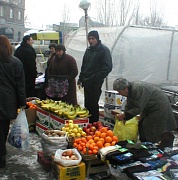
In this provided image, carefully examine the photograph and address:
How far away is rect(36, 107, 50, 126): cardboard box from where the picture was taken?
238 inches

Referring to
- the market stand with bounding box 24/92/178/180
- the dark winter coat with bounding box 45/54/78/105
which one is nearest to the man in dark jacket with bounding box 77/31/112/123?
the dark winter coat with bounding box 45/54/78/105

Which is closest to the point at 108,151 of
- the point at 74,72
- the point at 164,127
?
the point at 164,127

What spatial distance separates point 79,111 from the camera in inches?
→ 223

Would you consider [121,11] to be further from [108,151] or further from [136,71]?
[108,151]

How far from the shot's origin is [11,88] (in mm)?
4578

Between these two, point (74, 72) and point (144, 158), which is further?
point (74, 72)

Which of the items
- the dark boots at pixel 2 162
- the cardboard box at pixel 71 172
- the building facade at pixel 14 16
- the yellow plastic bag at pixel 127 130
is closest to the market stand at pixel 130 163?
the cardboard box at pixel 71 172

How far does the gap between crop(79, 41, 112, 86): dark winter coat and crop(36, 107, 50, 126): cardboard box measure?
1.03 metres

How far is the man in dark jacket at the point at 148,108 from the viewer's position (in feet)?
15.3

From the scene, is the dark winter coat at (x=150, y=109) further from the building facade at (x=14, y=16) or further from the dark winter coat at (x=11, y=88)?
the building facade at (x=14, y=16)

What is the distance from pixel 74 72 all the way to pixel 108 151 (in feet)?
9.73

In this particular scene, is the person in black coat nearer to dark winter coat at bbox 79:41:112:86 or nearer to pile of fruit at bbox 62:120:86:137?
pile of fruit at bbox 62:120:86:137

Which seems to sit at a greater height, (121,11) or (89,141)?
(121,11)

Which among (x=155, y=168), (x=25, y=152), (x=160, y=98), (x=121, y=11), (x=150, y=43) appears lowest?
(x=25, y=152)
